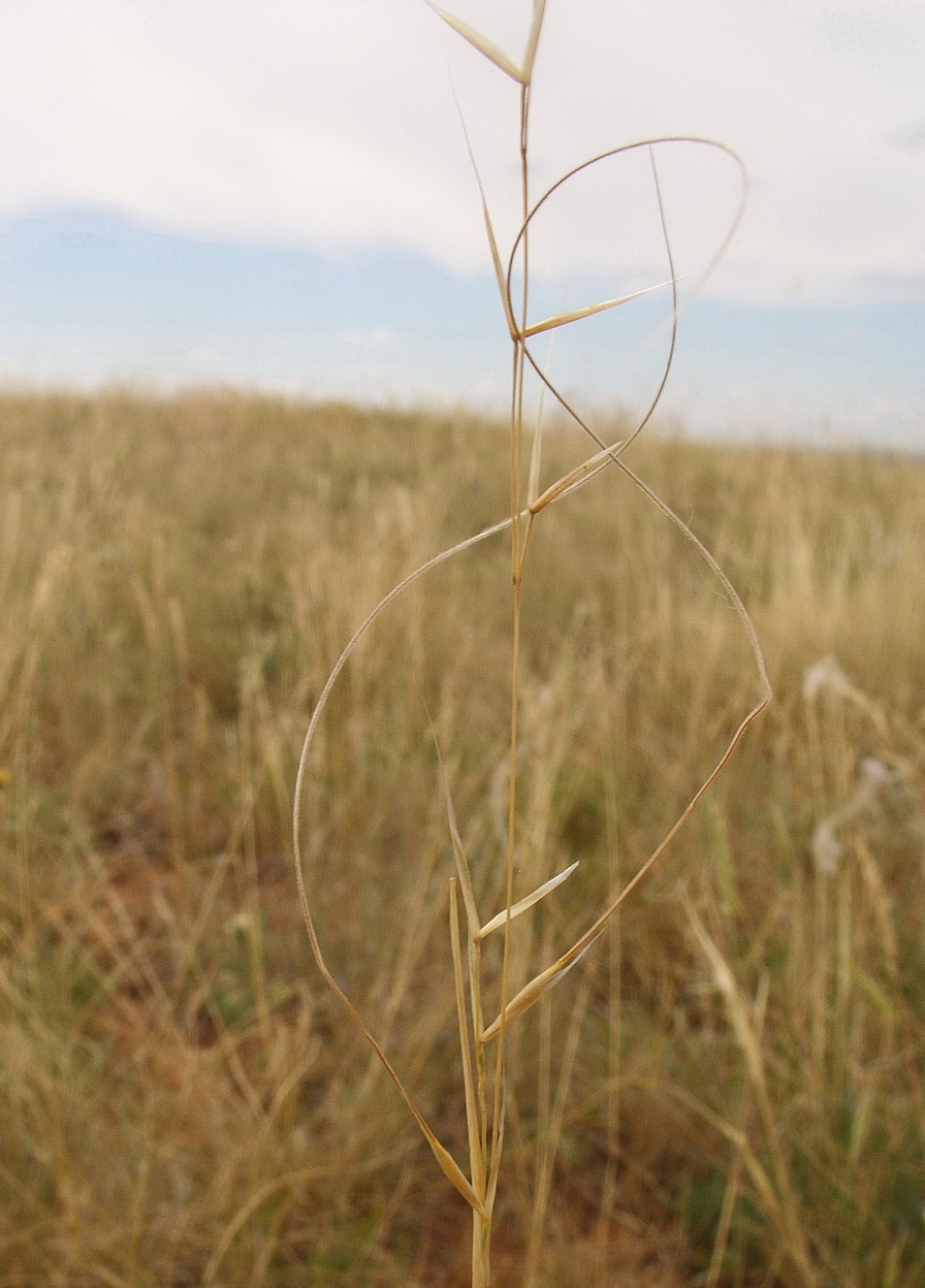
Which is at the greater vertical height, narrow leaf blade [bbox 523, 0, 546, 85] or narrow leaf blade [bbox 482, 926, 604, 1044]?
narrow leaf blade [bbox 523, 0, 546, 85]

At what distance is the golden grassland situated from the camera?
98cm

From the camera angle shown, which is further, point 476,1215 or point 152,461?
point 152,461

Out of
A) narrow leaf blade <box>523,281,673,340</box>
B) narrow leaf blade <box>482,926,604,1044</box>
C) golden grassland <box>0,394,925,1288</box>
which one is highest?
narrow leaf blade <box>523,281,673,340</box>

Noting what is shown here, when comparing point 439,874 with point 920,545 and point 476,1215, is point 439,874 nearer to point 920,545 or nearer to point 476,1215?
point 476,1215

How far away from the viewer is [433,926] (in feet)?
4.58

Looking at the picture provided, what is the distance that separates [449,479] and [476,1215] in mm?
4233

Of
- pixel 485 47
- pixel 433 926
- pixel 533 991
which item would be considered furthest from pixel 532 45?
pixel 433 926

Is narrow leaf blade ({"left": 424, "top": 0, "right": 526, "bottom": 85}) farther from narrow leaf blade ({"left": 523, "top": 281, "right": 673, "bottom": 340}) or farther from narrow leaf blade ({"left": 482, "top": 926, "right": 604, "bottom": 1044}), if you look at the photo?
narrow leaf blade ({"left": 482, "top": 926, "right": 604, "bottom": 1044})

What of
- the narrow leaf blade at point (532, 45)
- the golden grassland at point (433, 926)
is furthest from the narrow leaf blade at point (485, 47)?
the golden grassland at point (433, 926)

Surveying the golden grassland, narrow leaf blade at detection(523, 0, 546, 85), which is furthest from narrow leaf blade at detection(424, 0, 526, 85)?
the golden grassland

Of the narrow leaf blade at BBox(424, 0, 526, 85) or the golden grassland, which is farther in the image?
the golden grassland

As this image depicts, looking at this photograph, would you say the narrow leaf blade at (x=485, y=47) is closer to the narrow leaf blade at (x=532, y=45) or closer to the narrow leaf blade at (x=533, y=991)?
the narrow leaf blade at (x=532, y=45)

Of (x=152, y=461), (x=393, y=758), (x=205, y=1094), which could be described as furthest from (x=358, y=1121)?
(x=152, y=461)

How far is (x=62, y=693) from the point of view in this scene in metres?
2.07
